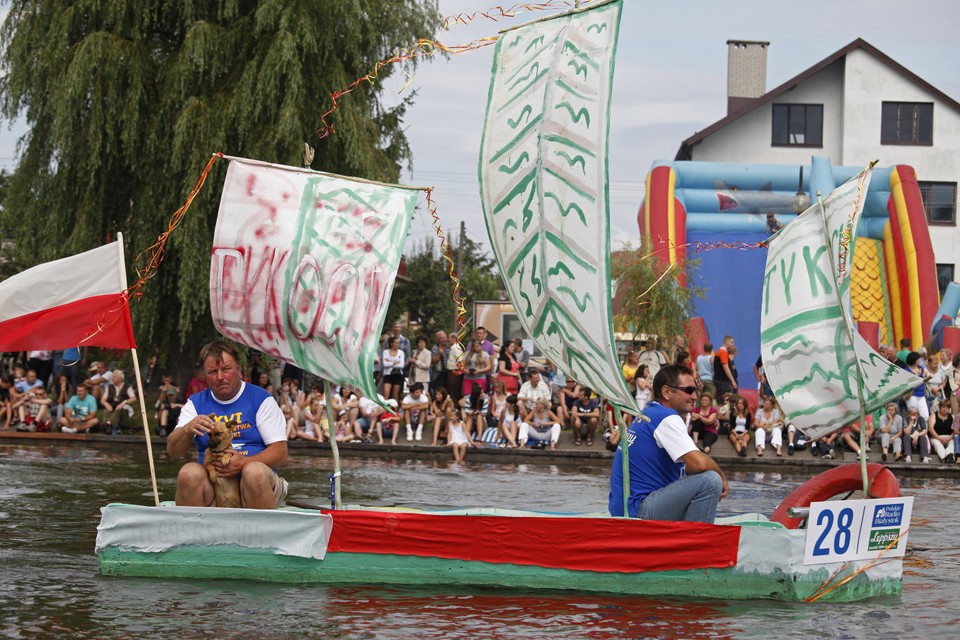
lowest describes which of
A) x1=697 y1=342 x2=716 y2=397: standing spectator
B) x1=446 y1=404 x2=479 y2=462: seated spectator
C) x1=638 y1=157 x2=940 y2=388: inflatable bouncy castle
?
x1=446 y1=404 x2=479 y2=462: seated spectator

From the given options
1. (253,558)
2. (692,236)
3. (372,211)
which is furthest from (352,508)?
(692,236)

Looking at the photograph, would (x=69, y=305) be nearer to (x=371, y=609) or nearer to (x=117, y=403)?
(x=371, y=609)

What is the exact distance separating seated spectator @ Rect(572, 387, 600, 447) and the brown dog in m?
13.6

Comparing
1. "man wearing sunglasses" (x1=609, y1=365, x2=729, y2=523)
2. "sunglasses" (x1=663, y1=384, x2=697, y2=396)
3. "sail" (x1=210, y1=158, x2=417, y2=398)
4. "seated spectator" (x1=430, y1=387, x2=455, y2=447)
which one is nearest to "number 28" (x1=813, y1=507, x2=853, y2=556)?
"man wearing sunglasses" (x1=609, y1=365, x2=729, y2=523)

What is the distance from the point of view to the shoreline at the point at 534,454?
20297 millimetres

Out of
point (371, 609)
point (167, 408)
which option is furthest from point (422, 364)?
point (371, 609)

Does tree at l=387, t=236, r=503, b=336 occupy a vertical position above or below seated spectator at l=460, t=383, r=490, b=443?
above

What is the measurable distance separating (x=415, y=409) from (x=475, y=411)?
45.5 inches

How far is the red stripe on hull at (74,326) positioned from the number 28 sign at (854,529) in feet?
17.0

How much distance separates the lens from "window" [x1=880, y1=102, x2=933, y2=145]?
43.1 metres

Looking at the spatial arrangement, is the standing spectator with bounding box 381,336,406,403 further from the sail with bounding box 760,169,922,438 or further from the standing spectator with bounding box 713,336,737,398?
the sail with bounding box 760,169,922,438

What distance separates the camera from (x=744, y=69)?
4766cm

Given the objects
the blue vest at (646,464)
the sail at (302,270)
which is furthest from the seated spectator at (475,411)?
the blue vest at (646,464)

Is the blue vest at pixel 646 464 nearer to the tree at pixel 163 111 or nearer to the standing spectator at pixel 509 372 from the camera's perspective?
the standing spectator at pixel 509 372
